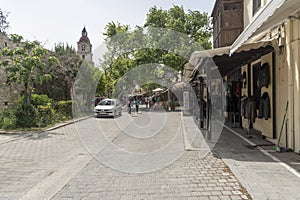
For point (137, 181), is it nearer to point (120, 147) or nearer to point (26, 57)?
point (120, 147)

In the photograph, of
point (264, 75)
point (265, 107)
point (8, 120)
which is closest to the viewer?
point (265, 107)

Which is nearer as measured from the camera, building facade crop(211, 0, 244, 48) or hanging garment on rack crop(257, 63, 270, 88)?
hanging garment on rack crop(257, 63, 270, 88)

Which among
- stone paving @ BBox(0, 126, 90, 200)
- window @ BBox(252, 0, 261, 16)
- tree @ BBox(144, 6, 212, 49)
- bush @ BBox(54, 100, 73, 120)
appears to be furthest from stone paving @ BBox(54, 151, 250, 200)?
tree @ BBox(144, 6, 212, 49)

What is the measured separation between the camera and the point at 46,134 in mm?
11000

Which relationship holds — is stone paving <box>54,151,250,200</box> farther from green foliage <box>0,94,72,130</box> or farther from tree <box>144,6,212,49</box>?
tree <box>144,6,212,49</box>

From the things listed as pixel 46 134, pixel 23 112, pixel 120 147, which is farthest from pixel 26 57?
pixel 120 147

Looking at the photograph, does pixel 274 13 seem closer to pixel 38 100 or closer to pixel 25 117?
pixel 25 117

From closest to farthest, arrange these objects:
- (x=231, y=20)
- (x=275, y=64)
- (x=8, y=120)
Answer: (x=275, y=64)
(x=8, y=120)
(x=231, y=20)

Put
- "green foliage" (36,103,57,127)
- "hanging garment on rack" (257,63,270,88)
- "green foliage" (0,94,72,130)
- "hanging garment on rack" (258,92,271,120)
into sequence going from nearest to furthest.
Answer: "hanging garment on rack" (258,92,271,120)
"hanging garment on rack" (257,63,270,88)
"green foliage" (0,94,72,130)
"green foliage" (36,103,57,127)

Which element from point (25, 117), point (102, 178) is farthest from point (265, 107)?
point (25, 117)

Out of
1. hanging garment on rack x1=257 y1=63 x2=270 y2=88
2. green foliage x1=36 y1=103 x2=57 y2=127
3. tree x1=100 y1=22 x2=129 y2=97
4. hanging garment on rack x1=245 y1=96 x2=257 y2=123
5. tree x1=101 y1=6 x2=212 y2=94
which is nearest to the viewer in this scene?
hanging garment on rack x1=257 y1=63 x2=270 y2=88

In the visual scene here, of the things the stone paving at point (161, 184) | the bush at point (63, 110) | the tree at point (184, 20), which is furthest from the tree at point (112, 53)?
the stone paving at point (161, 184)

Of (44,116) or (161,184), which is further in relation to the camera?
(44,116)

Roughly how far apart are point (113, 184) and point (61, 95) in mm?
17921
